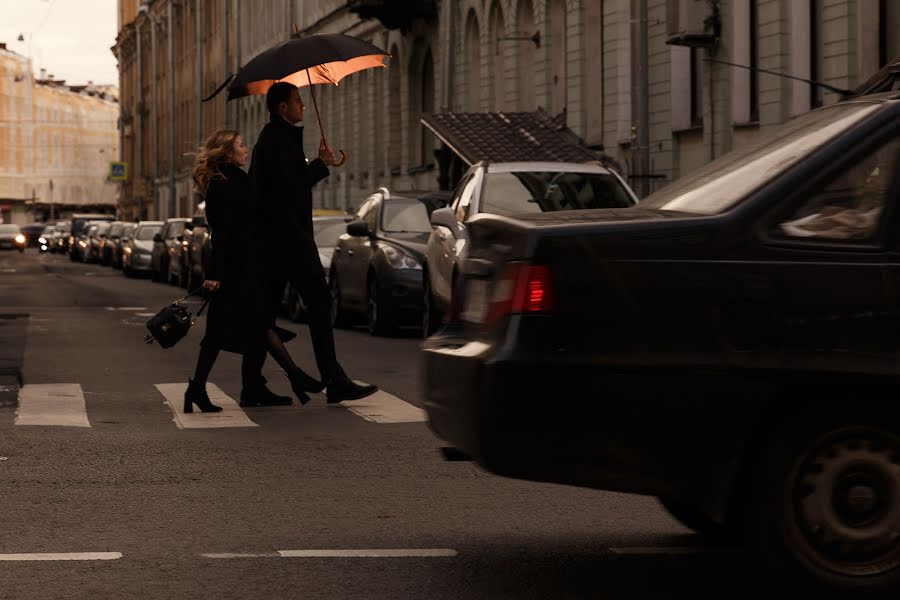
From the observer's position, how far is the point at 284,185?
12539 mm

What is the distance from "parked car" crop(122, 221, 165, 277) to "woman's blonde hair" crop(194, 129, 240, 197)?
39882 millimetres

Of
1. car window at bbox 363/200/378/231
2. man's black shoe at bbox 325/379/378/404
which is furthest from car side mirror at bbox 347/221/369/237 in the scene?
man's black shoe at bbox 325/379/378/404

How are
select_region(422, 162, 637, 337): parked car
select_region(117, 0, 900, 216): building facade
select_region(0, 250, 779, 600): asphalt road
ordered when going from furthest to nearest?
select_region(117, 0, 900, 216): building facade
select_region(422, 162, 637, 337): parked car
select_region(0, 250, 779, 600): asphalt road

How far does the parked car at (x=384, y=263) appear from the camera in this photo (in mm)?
20859

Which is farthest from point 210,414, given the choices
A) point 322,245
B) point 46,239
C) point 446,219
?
point 46,239

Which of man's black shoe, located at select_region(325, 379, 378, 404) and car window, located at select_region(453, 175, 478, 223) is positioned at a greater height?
car window, located at select_region(453, 175, 478, 223)

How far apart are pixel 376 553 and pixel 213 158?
5.72 m

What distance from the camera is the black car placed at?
19.7 ft

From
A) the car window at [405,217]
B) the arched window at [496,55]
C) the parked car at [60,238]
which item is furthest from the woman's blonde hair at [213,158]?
the parked car at [60,238]

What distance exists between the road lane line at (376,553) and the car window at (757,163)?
1442mm

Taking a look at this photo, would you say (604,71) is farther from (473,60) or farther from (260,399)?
(260,399)

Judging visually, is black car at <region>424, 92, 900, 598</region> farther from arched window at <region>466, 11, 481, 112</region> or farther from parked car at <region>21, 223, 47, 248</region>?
parked car at <region>21, 223, 47, 248</region>

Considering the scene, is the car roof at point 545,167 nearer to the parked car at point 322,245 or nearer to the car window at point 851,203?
the parked car at point 322,245

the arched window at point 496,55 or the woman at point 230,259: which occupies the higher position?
the arched window at point 496,55
